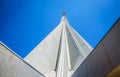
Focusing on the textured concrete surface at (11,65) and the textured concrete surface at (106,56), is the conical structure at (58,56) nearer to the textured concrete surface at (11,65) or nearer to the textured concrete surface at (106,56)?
the textured concrete surface at (11,65)

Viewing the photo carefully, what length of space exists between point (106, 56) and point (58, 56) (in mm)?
4838

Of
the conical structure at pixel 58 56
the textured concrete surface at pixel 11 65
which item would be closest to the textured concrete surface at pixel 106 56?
the textured concrete surface at pixel 11 65

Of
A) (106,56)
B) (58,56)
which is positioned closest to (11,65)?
(106,56)

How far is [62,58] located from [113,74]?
408 centimetres

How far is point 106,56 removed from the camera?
10.5 feet

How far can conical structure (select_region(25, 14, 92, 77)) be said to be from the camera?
666 cm

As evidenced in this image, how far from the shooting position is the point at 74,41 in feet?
32.2

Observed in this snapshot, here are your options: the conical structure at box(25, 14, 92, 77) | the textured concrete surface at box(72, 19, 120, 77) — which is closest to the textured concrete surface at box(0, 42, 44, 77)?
the textured concrete surface at box(72, 19, 120, 77)

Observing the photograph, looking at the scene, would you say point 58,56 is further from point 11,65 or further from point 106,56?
point 106,56

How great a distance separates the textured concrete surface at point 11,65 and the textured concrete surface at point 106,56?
1.69 metres

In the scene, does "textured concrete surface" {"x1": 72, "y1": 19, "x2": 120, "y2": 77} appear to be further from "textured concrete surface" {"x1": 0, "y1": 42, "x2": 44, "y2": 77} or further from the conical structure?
the conical structure

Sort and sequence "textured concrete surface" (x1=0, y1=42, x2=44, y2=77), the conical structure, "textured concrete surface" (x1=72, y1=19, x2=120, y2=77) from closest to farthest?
"textured concrete surface" (x1=72, y1=19, x2=120, y2=77)
"textured concrete surface" (x1=0, y1=42, x2=44, y2=77)
the conical structure

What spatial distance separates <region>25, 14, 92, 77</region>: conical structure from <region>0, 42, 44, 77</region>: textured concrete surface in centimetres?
236

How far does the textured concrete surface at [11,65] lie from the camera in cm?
350
